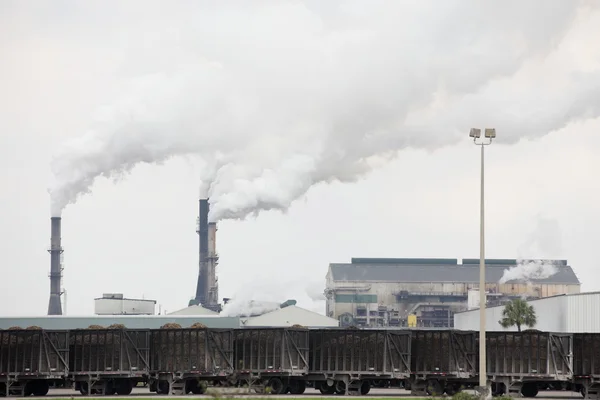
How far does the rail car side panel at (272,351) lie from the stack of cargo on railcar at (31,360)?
8938 millimetres

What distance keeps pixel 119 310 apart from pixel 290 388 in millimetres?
84625

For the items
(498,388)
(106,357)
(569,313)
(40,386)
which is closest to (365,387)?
(498,388)

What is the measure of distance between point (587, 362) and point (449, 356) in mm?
6937

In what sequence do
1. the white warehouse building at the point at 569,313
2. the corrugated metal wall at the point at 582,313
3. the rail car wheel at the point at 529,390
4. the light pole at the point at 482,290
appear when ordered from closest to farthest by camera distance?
the light pole at the point at 482,290 < the rail car wheel at the point at 529,390 < the corrugated metal wall at the point at 582,313 < the white warehouse building at the point at 569,313

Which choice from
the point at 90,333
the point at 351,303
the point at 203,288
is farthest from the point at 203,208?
the point at 90,333

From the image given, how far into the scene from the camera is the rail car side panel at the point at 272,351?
178 ft

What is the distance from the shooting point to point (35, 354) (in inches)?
2110

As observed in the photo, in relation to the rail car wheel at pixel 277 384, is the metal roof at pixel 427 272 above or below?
above

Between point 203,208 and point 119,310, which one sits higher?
point 203,208

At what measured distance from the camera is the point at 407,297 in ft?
595

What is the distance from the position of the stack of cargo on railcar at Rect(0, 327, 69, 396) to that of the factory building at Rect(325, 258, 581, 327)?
119390mm

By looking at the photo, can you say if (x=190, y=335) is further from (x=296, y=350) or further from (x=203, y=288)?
→ (x=203, y=288)

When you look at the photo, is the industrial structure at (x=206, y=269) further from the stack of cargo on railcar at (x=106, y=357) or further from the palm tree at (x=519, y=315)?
the stack of cargo on railcar at (x=106, y=357)

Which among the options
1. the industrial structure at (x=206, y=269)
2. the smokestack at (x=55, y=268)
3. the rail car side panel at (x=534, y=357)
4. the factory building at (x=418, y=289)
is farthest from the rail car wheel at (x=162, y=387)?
the factory building at (x=418, y=289)
